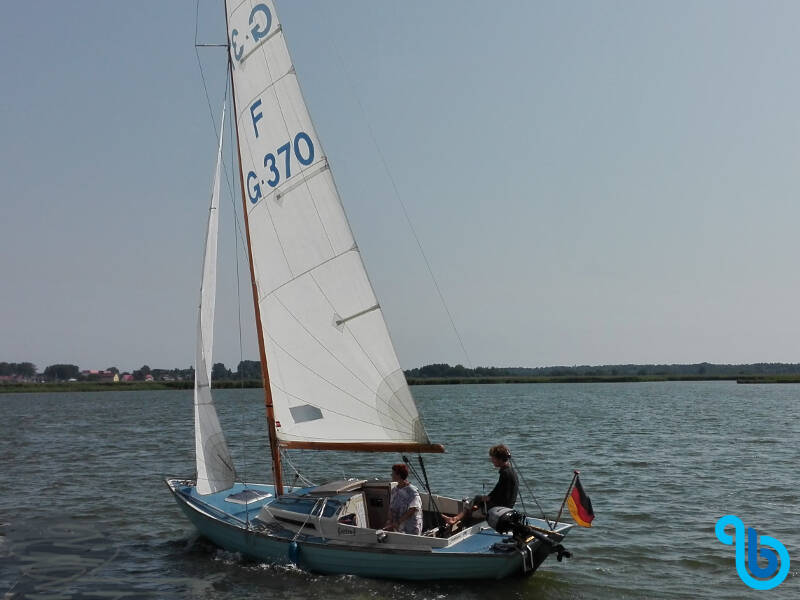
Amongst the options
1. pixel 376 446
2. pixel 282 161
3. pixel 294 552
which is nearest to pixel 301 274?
pixel 282 161

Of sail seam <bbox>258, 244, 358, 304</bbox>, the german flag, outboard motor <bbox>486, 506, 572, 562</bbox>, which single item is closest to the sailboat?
sail seam <bbox>258, 244, 358, 304</bbox>

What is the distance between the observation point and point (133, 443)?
1275 inches

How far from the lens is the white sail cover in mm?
12180

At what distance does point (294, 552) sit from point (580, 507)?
13.6 ft

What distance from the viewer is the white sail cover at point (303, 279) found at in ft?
40.0

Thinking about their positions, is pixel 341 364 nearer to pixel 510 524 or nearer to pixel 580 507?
pixel 510 524

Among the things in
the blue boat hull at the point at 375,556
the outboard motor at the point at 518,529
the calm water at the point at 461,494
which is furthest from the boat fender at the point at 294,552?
the outboard motor at the point at 518,529

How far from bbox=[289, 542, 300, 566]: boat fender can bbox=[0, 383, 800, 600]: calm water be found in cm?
A: 23

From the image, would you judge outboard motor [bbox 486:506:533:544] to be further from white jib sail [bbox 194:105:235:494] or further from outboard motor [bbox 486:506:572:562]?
white jib sail [bbox 194:105:235:494]

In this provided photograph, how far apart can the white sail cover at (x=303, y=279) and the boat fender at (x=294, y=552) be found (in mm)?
1744

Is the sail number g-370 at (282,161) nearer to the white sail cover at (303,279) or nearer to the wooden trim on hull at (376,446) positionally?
the white sail cover at (303,279)

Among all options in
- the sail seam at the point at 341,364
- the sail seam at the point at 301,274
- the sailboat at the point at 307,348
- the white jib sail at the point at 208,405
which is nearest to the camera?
the sailboat at the point at 307,348

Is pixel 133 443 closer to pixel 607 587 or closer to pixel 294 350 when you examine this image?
pixel 294 350

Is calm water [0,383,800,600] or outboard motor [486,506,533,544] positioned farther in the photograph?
calm water [0,383,800,600]
